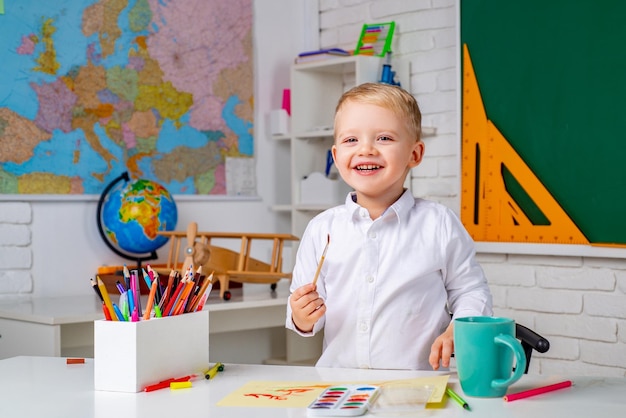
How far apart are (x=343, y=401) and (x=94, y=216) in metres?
1.99

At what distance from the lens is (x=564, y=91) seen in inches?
104

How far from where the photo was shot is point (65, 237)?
113 inches

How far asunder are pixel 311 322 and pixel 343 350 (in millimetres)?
176

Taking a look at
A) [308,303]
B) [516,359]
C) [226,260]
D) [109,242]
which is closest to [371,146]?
[308,303]

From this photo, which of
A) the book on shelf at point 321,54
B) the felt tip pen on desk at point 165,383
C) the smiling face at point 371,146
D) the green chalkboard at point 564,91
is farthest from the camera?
the book on shelf at point 321,54

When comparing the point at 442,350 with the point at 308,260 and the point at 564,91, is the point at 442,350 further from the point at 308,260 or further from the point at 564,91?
the point at 564,91

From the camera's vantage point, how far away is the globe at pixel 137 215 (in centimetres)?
280

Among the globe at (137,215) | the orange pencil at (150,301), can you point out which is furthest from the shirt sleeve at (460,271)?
the globe at (137,215)

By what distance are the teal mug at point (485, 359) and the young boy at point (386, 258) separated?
15.1 inches

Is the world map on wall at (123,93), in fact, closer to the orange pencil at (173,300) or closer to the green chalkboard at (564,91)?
the green chalkboard at (564,91)

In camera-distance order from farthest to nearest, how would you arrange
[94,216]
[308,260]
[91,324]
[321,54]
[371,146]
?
1. [321,54]
2. [94,216]
3. [91,324]
4. [308,260]
5. [371,146]

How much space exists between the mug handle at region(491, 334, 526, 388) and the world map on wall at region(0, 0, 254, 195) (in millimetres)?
1981

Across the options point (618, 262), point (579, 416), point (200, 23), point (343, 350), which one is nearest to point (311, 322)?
point (343, 350)

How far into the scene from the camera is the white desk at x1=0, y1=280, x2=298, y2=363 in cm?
229
